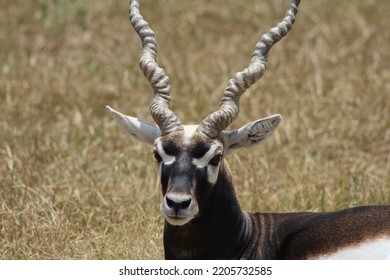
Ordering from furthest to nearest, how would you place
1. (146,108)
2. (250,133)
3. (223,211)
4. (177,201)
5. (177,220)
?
(146,108), (250,133), (223,211), (177,220), (177,201)

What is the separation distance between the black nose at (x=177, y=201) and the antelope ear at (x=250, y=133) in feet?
2.69

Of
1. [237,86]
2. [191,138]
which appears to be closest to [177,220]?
[191,138]

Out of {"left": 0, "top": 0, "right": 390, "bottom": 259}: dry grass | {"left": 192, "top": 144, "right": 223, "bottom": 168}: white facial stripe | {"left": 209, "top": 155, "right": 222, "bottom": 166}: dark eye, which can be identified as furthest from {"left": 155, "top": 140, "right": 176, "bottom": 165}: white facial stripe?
{"left": 0, "top": 0, "right": 390, "bottom": 259}: dry grass

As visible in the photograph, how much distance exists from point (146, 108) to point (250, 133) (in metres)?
4.32

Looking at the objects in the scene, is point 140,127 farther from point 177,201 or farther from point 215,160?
point 177,201

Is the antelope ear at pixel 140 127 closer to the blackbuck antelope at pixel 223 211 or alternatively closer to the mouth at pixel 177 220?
the blackbuck antelope at pixel 223 211

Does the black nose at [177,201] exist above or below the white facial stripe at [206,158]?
below

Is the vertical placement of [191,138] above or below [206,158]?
above

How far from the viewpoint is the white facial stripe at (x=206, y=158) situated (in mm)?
6445

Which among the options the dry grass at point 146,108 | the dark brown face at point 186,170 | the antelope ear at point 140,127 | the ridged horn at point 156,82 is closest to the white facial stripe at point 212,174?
the dark brown face at point 186,170

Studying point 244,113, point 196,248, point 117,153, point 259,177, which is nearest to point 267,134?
point 196,248

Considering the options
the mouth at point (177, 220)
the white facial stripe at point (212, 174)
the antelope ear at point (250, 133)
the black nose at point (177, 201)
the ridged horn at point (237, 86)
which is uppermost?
the ridged horn at point (237, 86)

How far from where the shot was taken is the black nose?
20.2ft

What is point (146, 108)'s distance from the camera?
11141mm
